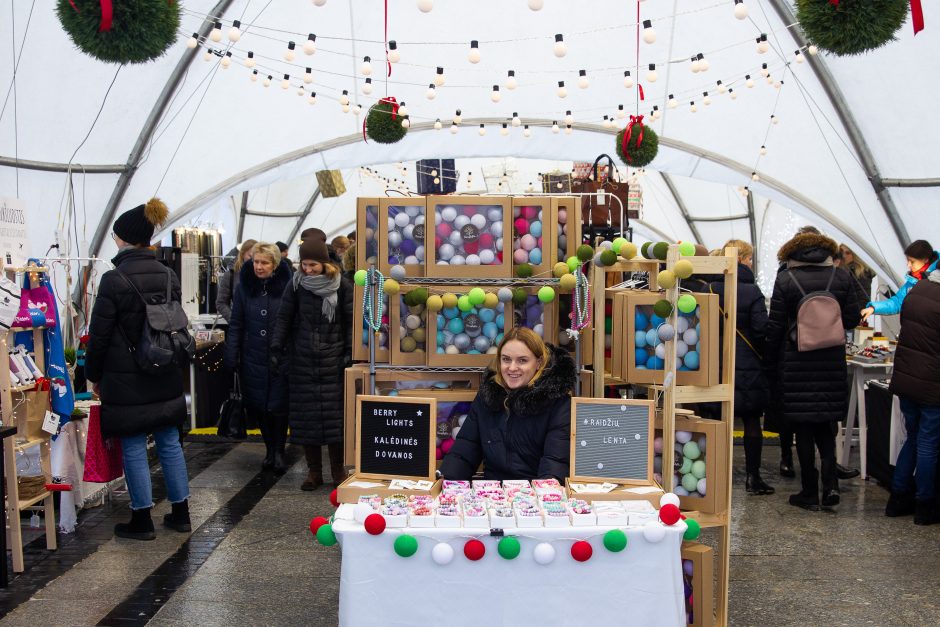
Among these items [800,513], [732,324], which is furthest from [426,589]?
[800,513]

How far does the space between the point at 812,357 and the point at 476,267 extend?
266 centimetres

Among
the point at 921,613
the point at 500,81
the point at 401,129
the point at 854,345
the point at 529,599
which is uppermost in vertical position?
the point at 500,81

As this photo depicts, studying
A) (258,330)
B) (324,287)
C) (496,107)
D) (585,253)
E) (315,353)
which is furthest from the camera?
(496,107)

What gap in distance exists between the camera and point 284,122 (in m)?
10.6

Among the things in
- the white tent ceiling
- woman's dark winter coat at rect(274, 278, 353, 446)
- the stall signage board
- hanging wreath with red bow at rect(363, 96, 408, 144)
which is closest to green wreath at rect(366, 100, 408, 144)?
hanging wreath with red bow at rect(363, 96, 408, 144)

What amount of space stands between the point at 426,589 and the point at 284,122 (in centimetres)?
855

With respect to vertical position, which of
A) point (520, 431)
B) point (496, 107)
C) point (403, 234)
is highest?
point (496, 107)

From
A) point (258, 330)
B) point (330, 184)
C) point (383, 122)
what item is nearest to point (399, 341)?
point (258, 330)

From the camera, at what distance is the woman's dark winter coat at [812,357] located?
5.63 m

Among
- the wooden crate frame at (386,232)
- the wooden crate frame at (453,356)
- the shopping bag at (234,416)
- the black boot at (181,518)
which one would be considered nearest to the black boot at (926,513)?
the wooden crate frame at (453,356)

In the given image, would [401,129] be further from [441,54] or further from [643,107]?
[643,107]

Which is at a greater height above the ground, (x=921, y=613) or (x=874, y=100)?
(x=874, y=100)

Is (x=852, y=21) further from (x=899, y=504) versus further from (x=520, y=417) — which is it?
(x=520, y=417)

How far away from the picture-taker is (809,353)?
223 inches
